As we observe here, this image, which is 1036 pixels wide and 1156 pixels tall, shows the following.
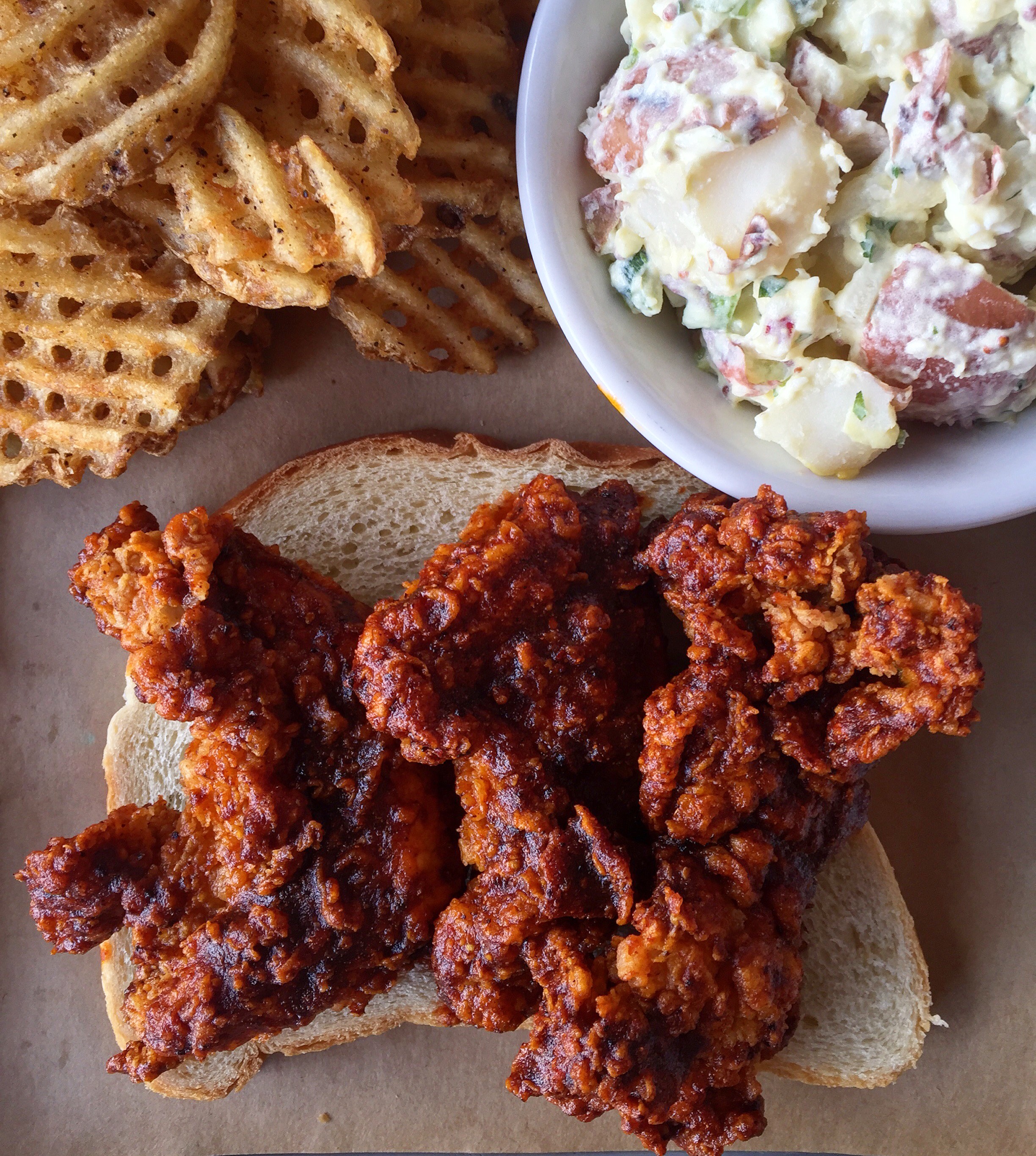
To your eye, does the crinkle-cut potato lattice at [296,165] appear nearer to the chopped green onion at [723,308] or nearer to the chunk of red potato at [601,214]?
the chunk of red potato at [601,214]

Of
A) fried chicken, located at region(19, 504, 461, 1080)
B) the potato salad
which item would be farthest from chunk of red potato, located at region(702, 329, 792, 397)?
fried chicken, located at region(19, 504, 461, 1080)

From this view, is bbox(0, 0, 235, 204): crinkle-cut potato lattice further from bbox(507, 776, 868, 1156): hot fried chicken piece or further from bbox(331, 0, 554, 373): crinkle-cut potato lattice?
bbox(507, 776, 868, 1156): hot fried chicken piece

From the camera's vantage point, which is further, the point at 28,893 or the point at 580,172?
the point at 28,893

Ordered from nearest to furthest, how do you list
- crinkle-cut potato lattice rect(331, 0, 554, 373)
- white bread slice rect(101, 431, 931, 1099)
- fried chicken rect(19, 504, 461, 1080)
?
fried chicken rect(19, 504, 461, 1080) < crinkle-cut potato lattice rect(331, 0, 554, 373) < white bread slice rect(101, 431, 931, 1099)

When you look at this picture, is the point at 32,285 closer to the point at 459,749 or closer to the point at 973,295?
the point at 459,749

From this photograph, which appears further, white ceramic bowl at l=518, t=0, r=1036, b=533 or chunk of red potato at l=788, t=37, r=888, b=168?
white ceramic bowl at l=518, t=0, r=1036, b=533

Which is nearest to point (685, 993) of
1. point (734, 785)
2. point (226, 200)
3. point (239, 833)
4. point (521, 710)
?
point (734, 785)

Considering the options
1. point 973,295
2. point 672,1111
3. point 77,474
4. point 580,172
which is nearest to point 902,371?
point 973,295
